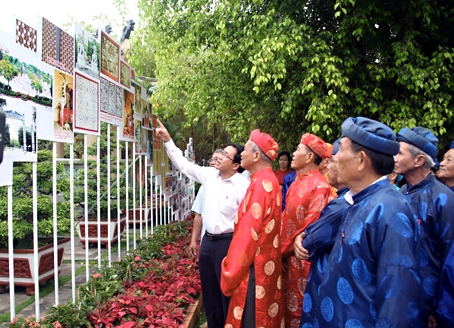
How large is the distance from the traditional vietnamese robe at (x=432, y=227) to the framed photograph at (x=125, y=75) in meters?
3.11

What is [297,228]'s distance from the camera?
10.3 feet

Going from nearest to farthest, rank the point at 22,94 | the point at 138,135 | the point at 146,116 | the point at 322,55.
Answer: the point at 22,94, the point at 138,135, the point at 146,116, the point at 322,55

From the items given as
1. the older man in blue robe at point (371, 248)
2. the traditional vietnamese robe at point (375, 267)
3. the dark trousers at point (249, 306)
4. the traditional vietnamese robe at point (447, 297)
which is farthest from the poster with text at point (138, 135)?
the traditional vietnamese robe at point (447, 297)

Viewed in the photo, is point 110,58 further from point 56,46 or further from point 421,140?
point 421,140

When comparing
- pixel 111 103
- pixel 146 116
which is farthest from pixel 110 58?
pixel 146 116

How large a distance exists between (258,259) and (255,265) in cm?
5

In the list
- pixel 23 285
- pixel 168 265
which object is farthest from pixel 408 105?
pixel 23 285

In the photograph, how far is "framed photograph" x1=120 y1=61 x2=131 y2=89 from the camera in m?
4.44

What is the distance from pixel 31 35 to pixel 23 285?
10.2 feet

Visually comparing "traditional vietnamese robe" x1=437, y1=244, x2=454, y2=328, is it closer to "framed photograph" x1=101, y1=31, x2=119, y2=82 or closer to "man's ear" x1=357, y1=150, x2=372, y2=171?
"man's ear" x1=357, y1=150, x2=372, y2=171

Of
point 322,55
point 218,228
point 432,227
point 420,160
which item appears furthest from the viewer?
point 322,55

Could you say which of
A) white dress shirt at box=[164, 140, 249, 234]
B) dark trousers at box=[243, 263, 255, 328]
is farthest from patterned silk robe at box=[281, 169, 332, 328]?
white dress shirt at box=[164, 140, 249, 234]

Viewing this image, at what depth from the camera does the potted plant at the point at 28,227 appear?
15.2ft

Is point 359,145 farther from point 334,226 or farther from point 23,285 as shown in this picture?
point 23,285
